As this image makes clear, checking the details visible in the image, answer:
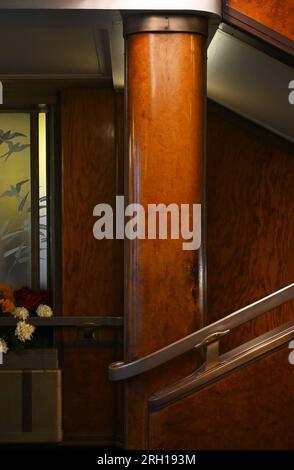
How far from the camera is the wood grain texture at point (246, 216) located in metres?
5.91

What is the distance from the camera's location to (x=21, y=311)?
18.7 ft

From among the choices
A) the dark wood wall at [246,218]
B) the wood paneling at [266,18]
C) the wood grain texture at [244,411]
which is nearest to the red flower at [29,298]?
the dark wood wall at [246,218]

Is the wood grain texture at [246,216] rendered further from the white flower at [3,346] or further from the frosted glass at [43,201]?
the white flower at [3,346]

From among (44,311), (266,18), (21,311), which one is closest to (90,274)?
(44,311)

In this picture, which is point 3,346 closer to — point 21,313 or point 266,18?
point 21,313

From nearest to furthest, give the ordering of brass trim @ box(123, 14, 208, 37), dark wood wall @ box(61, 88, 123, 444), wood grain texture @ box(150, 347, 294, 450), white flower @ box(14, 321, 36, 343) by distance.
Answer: wood grain texture @ box(150, 347, 294, 450)
brass trim @ box(123, 14, 208, 37)
white flower @ box(14, 321, 36, 343)
dark wood wall @ box(61, 88, 123, 444)

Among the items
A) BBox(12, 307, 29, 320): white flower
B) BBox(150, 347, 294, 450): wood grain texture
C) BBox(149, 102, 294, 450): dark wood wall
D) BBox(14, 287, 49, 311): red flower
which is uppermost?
BBox(149, 102, 294, 450): dark wood wall

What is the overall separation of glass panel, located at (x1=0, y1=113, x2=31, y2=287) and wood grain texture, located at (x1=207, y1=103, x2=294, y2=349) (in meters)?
1.31

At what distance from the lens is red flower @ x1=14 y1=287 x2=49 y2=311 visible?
579 centimetres

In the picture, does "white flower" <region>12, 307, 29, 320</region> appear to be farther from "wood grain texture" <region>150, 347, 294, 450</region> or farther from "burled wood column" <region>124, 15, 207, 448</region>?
"wood grain texture" <region>150, 347, 294, 450</region>

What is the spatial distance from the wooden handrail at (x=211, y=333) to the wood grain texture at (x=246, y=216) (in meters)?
2.16

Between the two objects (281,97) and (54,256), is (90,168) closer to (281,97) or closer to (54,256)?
(54,256)

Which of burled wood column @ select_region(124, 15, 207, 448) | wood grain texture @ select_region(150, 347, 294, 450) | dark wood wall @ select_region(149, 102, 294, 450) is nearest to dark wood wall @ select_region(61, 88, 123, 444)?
dark wood wall @ select_region(149, 102, 294, 450)
